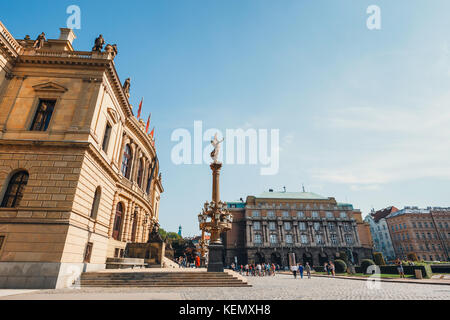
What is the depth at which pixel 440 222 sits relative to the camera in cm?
7150

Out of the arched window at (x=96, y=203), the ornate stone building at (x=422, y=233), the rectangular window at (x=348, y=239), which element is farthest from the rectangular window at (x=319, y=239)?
the arched window at (x=96, y=203)

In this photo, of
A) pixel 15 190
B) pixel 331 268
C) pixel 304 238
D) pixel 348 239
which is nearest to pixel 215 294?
pixel 15 190

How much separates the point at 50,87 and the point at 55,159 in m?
6.35

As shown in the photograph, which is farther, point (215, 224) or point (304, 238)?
point (304, 238)

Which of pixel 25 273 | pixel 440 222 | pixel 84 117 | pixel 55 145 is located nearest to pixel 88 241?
pixel 25 273

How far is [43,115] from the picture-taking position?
1738 centimetres

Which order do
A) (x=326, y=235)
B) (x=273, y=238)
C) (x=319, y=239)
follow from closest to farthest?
(x=273, y=238) < (x=319, y=239) < (x=326, y=235)

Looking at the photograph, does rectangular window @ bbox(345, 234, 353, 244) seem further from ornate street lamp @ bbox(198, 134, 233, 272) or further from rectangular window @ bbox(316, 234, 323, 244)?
ornate street lamp @ bbox(198, 134, 233, 272)

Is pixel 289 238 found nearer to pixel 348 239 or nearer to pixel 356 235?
pixel 348 239

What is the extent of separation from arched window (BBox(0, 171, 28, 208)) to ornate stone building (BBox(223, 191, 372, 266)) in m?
54.2

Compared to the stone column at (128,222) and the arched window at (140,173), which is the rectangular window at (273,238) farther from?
the stone column at (128,222)

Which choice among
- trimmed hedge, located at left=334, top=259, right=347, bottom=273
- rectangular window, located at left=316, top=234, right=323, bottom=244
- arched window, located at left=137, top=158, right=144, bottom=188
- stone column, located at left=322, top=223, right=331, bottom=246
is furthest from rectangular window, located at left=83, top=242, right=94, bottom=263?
stone column, located at left=322, top=223, right=331, bottom=246

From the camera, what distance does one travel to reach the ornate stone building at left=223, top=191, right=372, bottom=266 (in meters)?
62.9
